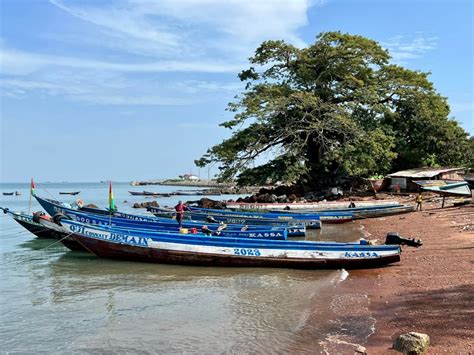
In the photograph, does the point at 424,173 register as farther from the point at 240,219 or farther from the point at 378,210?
the point at 240,219

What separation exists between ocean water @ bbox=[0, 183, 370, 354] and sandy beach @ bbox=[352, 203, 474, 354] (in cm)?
56

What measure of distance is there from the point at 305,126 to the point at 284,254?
21728 millimetres

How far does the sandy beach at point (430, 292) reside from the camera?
706cm

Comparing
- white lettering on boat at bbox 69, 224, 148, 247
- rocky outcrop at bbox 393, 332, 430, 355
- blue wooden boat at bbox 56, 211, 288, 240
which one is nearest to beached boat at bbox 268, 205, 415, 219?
blue wooden boat at bbox 56, 211, 288, 240

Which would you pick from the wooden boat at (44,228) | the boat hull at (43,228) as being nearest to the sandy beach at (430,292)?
the wooden boat at (44,228)

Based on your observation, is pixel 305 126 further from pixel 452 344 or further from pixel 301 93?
pixel 452 344

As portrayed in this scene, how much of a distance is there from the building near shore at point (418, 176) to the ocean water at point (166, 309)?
2203 centimetres

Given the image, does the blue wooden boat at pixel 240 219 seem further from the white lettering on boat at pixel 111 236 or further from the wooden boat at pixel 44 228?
the white lettering on boat at pixel 111 236

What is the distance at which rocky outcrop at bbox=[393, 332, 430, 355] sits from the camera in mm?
6344

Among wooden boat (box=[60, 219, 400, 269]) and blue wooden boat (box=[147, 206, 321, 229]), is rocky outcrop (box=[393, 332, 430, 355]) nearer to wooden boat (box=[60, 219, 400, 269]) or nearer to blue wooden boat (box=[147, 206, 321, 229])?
wooden boat (box=[60, 219, 400, 269])

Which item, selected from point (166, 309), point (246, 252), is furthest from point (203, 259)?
point (166, 309)

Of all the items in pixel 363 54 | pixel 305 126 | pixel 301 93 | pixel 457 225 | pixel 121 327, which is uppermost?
pixel 363 54

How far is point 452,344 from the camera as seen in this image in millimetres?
6598

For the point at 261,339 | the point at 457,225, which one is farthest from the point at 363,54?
the point at 261,339
